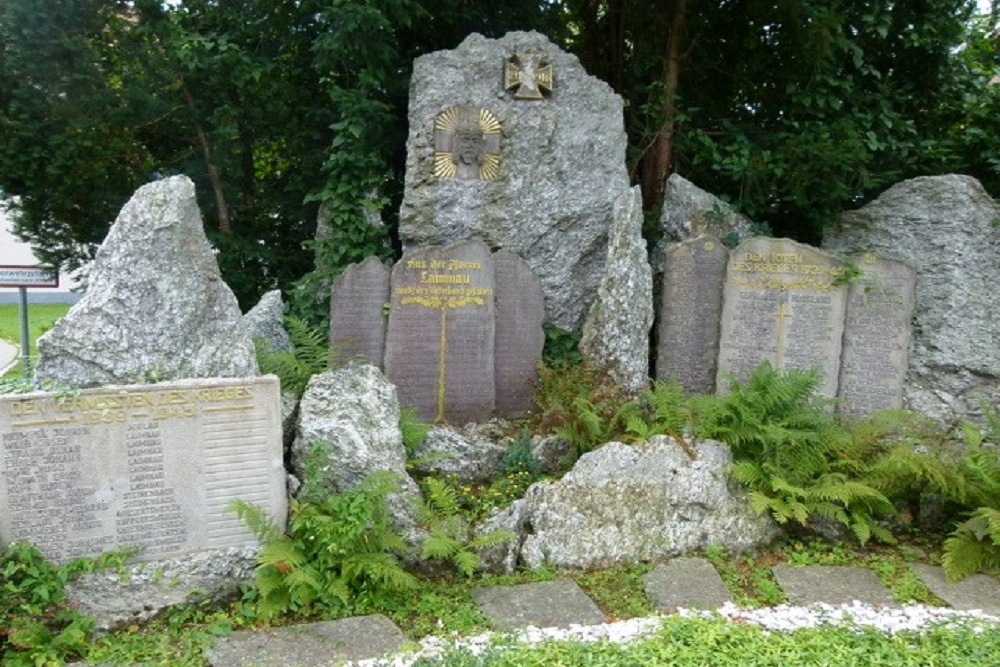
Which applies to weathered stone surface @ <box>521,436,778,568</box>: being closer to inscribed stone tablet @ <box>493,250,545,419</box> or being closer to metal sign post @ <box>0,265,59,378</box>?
inscribed stone tablet @ <box>493,250,545,419</box>

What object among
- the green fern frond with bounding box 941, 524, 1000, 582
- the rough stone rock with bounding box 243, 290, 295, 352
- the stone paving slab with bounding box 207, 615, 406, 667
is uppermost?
the rough stone rock with bounding box 243, 290, 295, 352

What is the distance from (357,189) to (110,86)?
312 cm

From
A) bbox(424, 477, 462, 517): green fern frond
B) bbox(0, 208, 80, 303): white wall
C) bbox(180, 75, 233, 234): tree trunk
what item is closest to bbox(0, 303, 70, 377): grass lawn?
bbox(0, 208, 80, 303): white wall

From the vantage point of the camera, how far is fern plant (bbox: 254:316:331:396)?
6.32 metres

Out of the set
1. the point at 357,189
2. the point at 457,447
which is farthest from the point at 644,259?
the point at 357,189

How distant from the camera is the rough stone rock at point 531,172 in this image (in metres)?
7.77

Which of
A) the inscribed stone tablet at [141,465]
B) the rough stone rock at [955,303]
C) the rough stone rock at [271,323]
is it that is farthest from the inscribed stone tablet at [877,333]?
the inscribed stone tablet at [141,465]

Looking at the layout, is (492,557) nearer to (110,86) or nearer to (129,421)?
(129,421)

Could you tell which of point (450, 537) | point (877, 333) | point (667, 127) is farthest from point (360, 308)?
point (877, 333)

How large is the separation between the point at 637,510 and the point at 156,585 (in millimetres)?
3122

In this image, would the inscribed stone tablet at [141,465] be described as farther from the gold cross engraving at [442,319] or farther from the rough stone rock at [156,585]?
the gold cross engraving at [442,319]

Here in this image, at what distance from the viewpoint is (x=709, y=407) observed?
6.08m

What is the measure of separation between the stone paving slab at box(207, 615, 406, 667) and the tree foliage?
4.00m

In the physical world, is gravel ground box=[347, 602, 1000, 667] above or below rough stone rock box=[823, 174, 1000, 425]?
below
